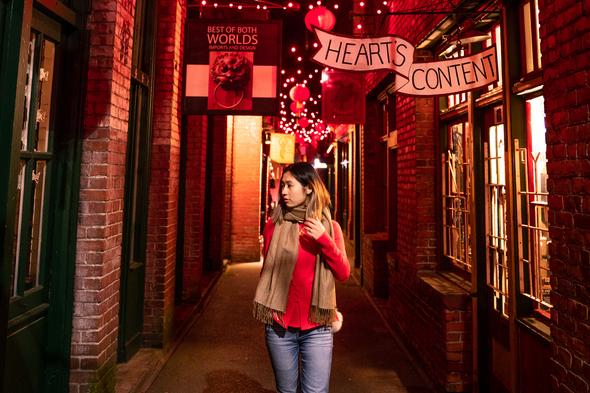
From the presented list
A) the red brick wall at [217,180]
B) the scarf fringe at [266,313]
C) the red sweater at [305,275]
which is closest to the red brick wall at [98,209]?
the scarf fringe at [266,313]

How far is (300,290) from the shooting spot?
247cm

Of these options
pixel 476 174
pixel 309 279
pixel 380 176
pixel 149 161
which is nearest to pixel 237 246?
pixel 380 176

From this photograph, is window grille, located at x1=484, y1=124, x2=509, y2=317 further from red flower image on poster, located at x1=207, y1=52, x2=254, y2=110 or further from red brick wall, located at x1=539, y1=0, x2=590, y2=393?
red flower image on poster, located at x1=207, y1=52, x2=254, y2=110

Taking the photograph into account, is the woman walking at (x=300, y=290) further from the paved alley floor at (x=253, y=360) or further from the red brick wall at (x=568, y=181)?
the paved alley floor at (x=253, y=360)

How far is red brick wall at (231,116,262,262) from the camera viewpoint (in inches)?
439

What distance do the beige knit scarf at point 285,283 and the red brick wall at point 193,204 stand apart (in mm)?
4644

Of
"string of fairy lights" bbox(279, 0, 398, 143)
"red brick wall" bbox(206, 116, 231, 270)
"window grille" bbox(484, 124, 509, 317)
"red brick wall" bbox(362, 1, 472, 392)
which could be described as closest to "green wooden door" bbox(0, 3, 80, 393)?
"red brick wall" bbox(362, 1, 472, 392)

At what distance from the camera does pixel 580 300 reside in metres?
2.21

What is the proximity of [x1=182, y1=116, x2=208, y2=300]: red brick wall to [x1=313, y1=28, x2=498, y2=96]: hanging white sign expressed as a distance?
3.91m

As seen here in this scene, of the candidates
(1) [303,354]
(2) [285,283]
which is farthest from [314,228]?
(1) [303,354]

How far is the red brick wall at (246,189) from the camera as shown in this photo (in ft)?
36.6

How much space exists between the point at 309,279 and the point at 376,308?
15.7ft

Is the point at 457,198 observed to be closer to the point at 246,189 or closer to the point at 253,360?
the point at 253,360

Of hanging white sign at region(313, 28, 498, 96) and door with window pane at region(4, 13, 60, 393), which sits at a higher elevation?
hanging white sign at region(313, 28, 498, 96)
